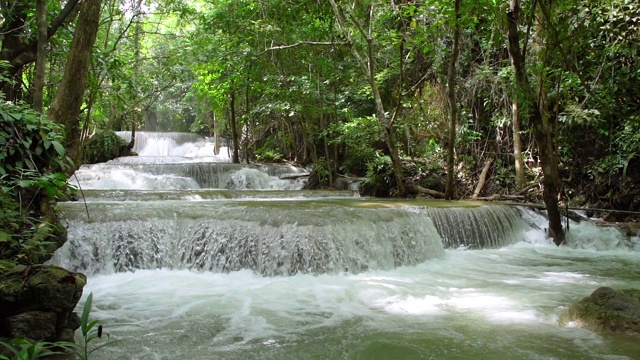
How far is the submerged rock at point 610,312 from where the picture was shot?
358 centimetres

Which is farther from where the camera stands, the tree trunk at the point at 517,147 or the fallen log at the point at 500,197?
the fallen log at the point at 500,197

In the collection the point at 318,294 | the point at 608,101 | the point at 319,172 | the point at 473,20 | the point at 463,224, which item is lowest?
the point at 318,294

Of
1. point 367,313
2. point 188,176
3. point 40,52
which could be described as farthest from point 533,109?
point 188,176

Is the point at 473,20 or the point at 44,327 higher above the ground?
the point at 473,20

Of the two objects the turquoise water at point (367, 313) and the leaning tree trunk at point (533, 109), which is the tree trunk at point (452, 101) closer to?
the leaning tree trunk at point (533, 109)

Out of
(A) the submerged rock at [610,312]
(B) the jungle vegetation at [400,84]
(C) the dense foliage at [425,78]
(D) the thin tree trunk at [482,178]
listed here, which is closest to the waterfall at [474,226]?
(B) the jungle vegetation at [400,84]

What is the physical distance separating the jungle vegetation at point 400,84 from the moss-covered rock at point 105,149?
4164 millimetres

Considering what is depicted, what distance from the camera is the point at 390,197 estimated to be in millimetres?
11156

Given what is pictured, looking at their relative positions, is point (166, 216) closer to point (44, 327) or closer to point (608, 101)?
point (44, 327)

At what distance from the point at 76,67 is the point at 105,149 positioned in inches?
572

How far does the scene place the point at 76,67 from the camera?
16.5ft

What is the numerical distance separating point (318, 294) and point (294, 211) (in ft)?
6.30

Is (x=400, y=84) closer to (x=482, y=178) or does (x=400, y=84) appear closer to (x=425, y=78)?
(x=425, y=78)

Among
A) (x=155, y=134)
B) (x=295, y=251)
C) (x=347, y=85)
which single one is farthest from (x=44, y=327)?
(x=155, y=134)
